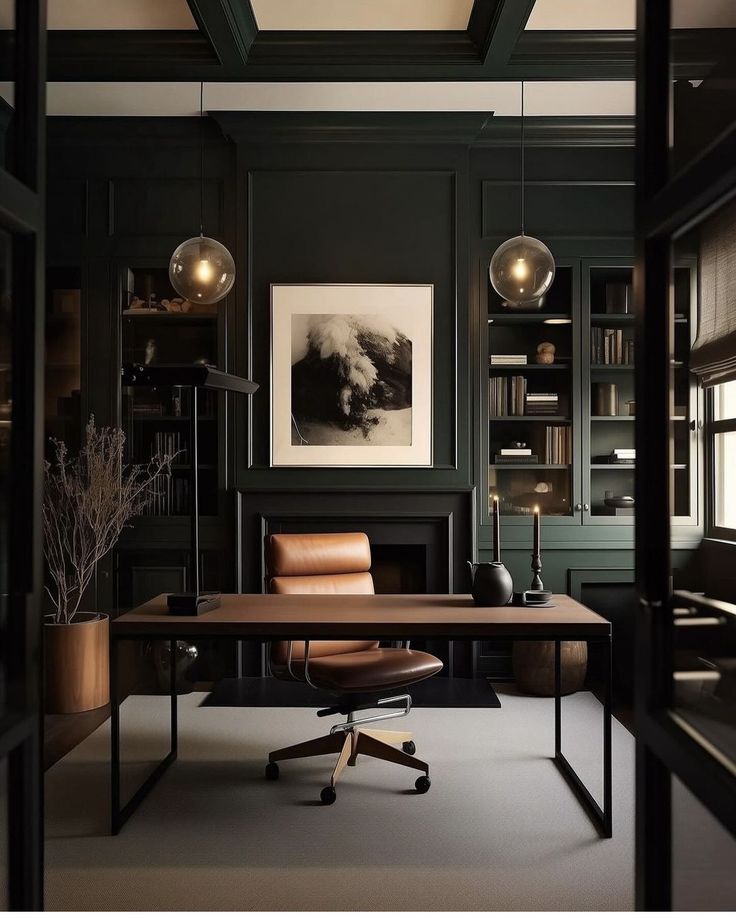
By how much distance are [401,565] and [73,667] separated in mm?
1927

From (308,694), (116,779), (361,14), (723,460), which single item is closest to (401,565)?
(308,694)

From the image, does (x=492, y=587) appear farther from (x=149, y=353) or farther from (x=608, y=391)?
(x=149, y=353)

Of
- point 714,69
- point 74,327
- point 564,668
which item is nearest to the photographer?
point 714,69

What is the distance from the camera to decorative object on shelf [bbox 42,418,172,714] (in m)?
4.05

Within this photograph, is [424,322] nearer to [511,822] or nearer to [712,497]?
[511,822]

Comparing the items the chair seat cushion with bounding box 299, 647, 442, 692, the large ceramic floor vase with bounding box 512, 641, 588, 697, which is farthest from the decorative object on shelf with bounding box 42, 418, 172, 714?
the large ceramic floor vase with bounding box 512, 641, 588, 697

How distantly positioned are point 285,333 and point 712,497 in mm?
3839

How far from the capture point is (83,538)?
13.7ft

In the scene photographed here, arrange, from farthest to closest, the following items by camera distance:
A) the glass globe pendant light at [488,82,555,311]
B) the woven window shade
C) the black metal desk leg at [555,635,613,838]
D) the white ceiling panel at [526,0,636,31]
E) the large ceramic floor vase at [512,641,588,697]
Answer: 1. the large ceramic floor vase at [512,641,588,697]
2. the glass globe pendant light at [488,82,555,311]
3. the white ceiling panel at [526,0,636,31]
4. the black metal desk leg at [555,635,613,838]
5. the woven window shade

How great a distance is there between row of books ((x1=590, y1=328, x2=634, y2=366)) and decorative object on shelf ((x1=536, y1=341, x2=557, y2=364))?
230 millimetres

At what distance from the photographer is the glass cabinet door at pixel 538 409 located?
186 inches

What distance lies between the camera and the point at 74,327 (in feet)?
16.2

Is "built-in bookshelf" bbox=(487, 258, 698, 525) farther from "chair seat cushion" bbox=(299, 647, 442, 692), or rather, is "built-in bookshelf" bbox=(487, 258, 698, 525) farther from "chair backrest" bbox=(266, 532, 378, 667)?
"chair seat cushion" bbox=(299, 647, 442, 692)

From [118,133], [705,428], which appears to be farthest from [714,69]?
[118,133]
